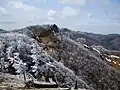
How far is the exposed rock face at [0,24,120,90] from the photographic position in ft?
123

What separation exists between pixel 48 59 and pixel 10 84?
11694 mm

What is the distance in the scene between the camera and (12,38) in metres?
42.8

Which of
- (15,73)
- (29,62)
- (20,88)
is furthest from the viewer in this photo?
(29,62)

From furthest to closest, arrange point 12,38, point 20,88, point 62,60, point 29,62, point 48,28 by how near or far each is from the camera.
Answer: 1. point 48,28
2. point 62,60
3. point 12,38
4. point 29,62
5. point 20,88

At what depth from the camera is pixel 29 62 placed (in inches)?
1503

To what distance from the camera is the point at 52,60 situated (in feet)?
135

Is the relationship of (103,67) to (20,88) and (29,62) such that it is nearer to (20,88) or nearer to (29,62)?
(29,62)

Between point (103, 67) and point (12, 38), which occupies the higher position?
point (12, 38)

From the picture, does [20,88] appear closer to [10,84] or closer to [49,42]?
[10,84]

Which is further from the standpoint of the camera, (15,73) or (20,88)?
(15,73)

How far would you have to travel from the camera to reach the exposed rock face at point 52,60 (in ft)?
123

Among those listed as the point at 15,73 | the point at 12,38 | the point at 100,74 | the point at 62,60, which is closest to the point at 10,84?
the point at 15,73

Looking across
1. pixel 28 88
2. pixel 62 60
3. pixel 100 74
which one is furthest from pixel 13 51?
pixel 100 74

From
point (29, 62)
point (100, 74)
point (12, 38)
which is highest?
point (12, 38)
